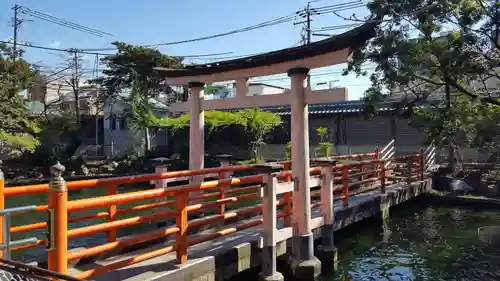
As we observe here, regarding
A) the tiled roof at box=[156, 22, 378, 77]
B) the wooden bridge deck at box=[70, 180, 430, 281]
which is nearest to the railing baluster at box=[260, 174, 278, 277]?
the wooden bridge deck at box=[70, 180, 430, 281]

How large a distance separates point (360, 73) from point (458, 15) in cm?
285

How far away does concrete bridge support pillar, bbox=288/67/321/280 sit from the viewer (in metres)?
5.84

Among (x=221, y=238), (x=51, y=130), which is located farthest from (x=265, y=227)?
(x=51, y=130)

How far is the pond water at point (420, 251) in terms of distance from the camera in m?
6.82

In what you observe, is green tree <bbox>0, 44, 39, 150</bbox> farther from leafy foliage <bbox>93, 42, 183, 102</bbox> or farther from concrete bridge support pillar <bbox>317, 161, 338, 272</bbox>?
concrete bridge support pillar <bbox>317, 161, 338, 272</bbox>

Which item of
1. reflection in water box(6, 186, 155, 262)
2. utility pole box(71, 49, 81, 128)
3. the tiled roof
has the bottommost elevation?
reflection in water box(6, 186, 155, 262)

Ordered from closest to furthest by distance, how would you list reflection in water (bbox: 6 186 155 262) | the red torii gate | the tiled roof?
1. the tiled roof
2. the red torii gate
3. reflection in water (bbox: 6 186 155 262)

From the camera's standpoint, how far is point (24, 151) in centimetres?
2411

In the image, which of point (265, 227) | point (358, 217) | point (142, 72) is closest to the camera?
point (265, 227)

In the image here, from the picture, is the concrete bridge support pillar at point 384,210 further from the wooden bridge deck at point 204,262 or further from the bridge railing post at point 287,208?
the bridge railing post at point 287,208

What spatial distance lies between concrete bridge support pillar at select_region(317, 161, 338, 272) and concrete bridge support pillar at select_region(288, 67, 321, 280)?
73 cm

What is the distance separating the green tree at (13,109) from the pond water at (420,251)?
49.0 feet

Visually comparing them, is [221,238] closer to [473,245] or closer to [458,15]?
[473,245]

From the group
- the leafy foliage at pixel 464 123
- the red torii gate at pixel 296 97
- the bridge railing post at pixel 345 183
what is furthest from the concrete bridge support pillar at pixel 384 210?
the red torii gate at pixel 296 97
